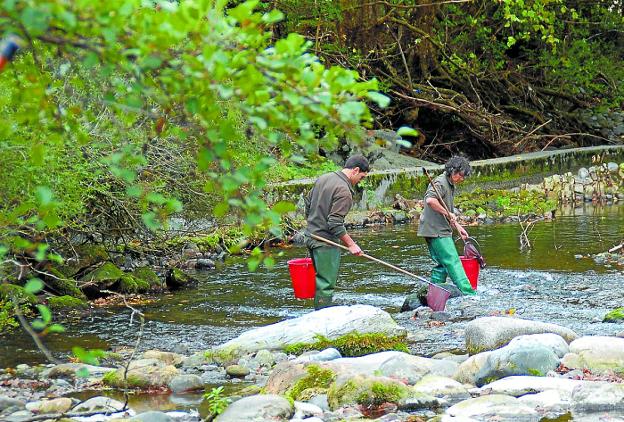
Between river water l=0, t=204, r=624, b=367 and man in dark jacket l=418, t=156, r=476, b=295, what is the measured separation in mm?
336

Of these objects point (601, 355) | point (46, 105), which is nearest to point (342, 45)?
point (601, 355)

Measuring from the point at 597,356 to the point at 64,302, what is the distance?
222 inches

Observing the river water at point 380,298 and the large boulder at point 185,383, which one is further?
the river water at point 380,298

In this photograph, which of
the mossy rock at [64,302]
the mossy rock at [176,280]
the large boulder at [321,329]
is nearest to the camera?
the large boulder at [321,329]

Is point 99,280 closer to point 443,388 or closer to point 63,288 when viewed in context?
point 63,288

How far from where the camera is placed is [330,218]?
29.5 ft

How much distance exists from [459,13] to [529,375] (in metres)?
18.4

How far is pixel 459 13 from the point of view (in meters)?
24.1

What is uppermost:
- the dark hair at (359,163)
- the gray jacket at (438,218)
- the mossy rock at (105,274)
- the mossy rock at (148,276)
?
the dark hair at (359,163)

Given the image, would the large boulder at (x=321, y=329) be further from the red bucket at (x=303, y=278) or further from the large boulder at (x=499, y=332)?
the red bucket at (x=303, y=278)

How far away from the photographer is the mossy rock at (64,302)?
33.4ft

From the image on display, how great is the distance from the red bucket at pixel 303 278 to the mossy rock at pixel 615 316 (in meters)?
2.70

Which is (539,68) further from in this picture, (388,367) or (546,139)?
(388,367)

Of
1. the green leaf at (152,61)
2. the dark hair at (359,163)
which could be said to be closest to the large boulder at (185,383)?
the dark hair at (359,163)
